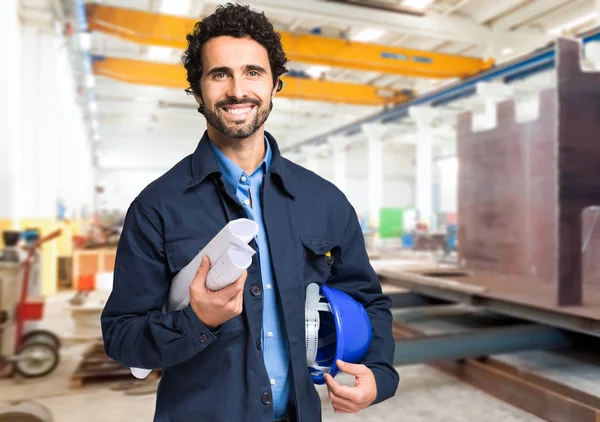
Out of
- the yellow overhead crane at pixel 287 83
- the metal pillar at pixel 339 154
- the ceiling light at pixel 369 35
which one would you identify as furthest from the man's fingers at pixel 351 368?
the metal pillar at pixel 339 154

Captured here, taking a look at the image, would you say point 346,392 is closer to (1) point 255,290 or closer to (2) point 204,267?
(1) point 255,290

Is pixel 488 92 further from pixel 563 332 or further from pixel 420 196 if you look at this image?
pixel 563 332

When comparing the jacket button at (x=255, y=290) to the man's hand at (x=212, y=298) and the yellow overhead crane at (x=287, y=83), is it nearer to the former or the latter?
the man's hand at (x=212, y=298)

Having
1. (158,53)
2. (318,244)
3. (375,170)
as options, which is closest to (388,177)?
(375,170)

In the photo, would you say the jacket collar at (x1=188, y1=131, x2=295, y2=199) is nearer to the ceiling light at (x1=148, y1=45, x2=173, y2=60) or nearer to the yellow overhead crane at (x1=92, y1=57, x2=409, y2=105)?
the yellow overhead crane at (x1=92, y1=57, x2=409, y2=105)

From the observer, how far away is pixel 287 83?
1009 cm

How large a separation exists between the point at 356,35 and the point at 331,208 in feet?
30.3

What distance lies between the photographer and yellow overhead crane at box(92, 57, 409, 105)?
9.14 m

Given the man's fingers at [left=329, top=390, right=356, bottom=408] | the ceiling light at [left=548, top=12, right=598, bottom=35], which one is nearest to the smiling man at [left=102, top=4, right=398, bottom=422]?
the man's fingers at [left=329, top=390, right=356, bottom=408]

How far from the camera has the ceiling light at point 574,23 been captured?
8.33m

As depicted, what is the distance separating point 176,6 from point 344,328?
790 cm

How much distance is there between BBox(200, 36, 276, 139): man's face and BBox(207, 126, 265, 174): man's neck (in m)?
0.04

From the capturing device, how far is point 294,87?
33.3 ft

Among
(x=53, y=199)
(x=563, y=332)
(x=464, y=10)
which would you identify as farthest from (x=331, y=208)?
(x=464, y=10)
